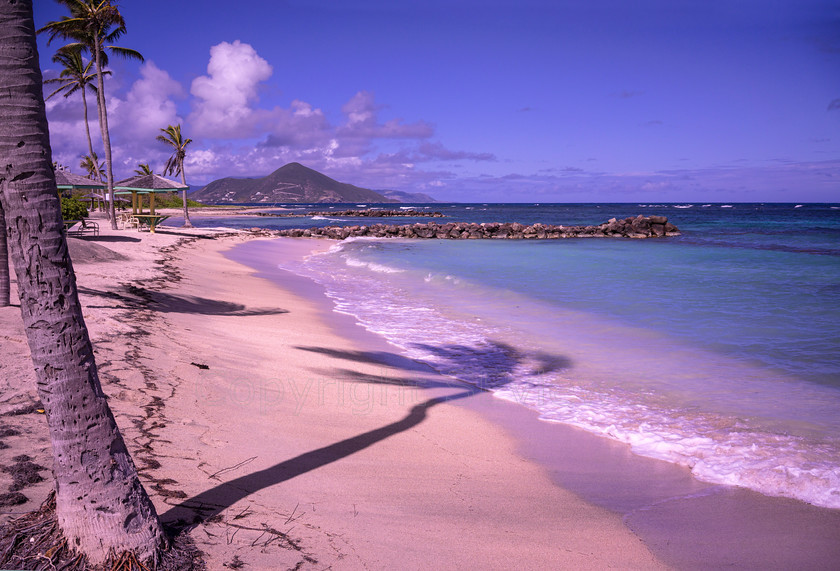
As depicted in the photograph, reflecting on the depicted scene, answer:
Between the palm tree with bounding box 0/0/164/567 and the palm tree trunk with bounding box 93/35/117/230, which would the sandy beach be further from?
the palm tree trunk with bounding box 93/35/117/230

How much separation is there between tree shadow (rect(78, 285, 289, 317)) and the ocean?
2.29 meters

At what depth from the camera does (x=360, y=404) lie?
A: 217 inches

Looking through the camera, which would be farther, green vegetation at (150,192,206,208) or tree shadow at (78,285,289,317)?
green vegetation at (150,192,206,208)

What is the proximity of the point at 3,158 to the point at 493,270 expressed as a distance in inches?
716

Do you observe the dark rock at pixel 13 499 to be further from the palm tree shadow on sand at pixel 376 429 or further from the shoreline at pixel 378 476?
the palm tree shadow on sand at pixel 376 429

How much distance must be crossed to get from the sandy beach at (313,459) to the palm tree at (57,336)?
46cm

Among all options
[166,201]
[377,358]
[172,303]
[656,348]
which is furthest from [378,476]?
[166,201]

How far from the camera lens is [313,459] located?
4.01 meters

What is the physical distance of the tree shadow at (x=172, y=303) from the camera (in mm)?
8617

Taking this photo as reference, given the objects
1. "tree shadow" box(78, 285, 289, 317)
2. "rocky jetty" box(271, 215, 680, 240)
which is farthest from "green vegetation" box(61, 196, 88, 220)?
"rocky jetty" box(271, 215, 680, 240)

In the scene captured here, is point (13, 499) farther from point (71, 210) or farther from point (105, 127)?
point (105, 127)

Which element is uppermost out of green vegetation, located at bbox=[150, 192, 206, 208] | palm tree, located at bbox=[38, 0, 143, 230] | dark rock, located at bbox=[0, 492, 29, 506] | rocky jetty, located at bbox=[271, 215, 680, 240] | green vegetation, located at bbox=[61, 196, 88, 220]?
palm tree, located at bbox=[38, 0, 143, 230]

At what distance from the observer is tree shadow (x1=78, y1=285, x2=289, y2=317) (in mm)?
8617

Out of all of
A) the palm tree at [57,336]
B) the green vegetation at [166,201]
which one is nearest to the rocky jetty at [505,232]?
the palm tree at [57,336]
